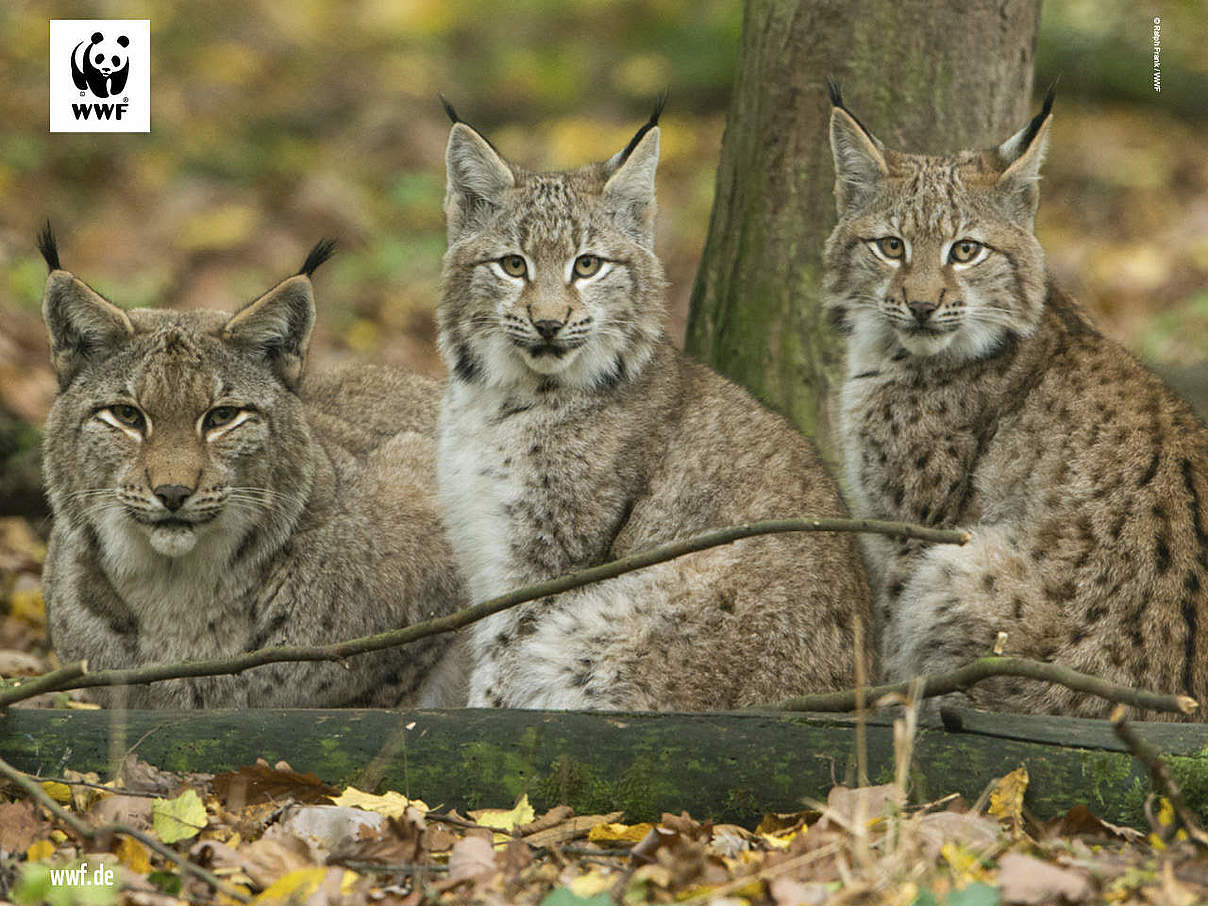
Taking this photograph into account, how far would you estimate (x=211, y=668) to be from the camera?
4387mm

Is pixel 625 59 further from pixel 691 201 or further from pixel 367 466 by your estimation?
pixel 367 466

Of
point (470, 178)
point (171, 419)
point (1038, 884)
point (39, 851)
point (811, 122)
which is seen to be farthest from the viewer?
point (811, 122)

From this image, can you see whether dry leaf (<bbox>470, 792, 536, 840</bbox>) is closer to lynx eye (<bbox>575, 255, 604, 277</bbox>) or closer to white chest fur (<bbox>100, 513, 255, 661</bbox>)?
white chest fur (<bbox>100, 513, 255, 661</bbox>)

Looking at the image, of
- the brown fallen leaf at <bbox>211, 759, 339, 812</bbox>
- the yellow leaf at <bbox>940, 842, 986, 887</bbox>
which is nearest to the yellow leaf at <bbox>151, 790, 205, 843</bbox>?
the brown fallen leaf at <bbox>211, 759, 339, 812</bbox>

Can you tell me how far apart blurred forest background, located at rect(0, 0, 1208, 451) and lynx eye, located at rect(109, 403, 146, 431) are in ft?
16.8

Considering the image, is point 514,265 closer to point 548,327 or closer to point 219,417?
point 548,327

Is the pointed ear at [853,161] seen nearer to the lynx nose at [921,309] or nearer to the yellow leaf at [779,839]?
the lynx nose at [921,309]

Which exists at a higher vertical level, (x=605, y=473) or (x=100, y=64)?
(x=100, y=64)

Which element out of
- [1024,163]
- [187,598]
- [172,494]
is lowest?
[187,598]

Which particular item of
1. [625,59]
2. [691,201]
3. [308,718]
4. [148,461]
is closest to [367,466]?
[148,461]

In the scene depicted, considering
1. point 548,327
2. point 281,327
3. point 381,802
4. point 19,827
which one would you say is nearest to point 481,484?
point 548,327

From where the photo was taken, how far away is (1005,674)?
3951 millimetres

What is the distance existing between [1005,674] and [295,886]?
6.52ft

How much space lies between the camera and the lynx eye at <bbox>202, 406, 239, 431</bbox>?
17.2ft
